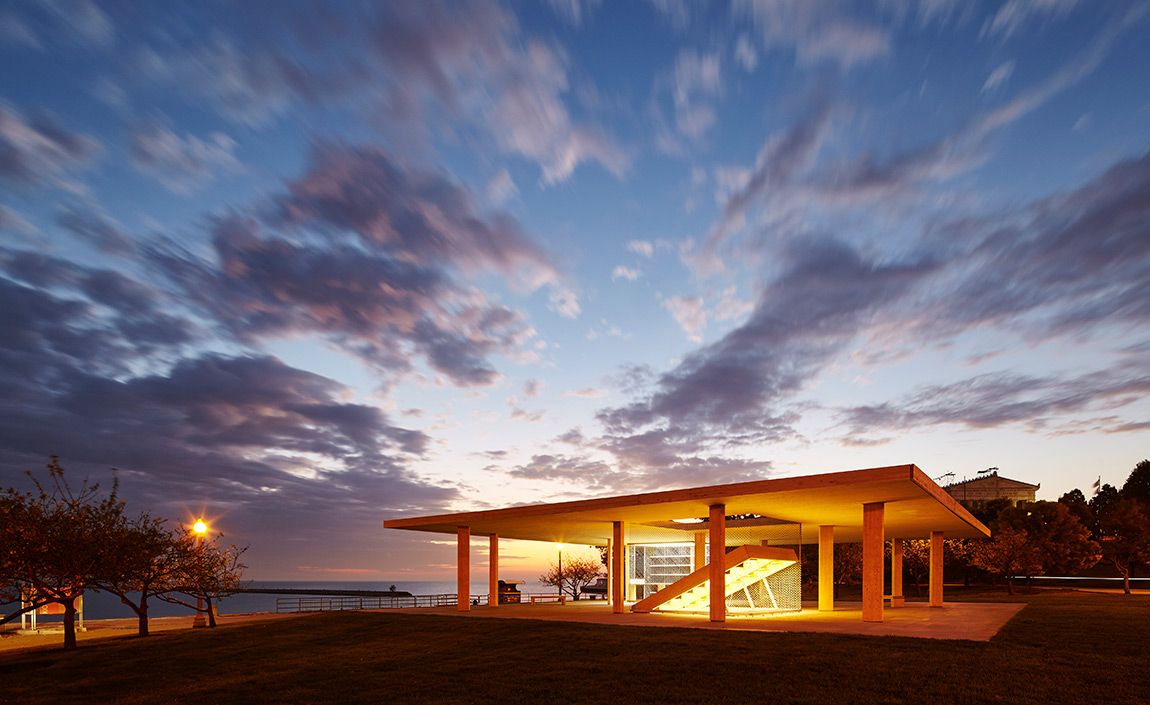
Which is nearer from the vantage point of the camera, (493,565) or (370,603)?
(493,565)

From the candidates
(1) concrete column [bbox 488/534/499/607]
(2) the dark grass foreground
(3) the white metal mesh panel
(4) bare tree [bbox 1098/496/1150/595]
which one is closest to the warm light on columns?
(2) the dark grass foreground

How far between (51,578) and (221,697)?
40.6 feet

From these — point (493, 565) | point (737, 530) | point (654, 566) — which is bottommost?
point (654, 566)

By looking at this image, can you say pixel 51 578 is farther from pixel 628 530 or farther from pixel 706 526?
pixel 706 526

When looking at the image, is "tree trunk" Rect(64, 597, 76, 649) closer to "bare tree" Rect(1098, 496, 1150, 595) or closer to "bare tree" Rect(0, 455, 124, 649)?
"bare tree" Rect(0, 455, 124, 649)

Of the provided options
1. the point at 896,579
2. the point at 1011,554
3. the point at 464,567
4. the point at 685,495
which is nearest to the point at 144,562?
the point at 464,567

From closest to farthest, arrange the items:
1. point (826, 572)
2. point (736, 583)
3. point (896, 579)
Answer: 1. point (736, 583)
2. point (826, 572)
3. point (896, 579)

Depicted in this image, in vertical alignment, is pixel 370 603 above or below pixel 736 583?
below

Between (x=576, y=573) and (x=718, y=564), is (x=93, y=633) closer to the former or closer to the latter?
(x=718, y=564)

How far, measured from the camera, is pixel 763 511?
81.9 ft

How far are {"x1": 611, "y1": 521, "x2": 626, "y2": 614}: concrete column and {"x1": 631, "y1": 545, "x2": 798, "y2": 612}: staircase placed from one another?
1355 mm

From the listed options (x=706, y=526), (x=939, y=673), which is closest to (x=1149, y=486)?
(x=706, y=526)

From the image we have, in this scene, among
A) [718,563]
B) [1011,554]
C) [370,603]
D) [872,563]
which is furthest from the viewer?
[370,603]

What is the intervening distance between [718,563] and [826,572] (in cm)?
1150
